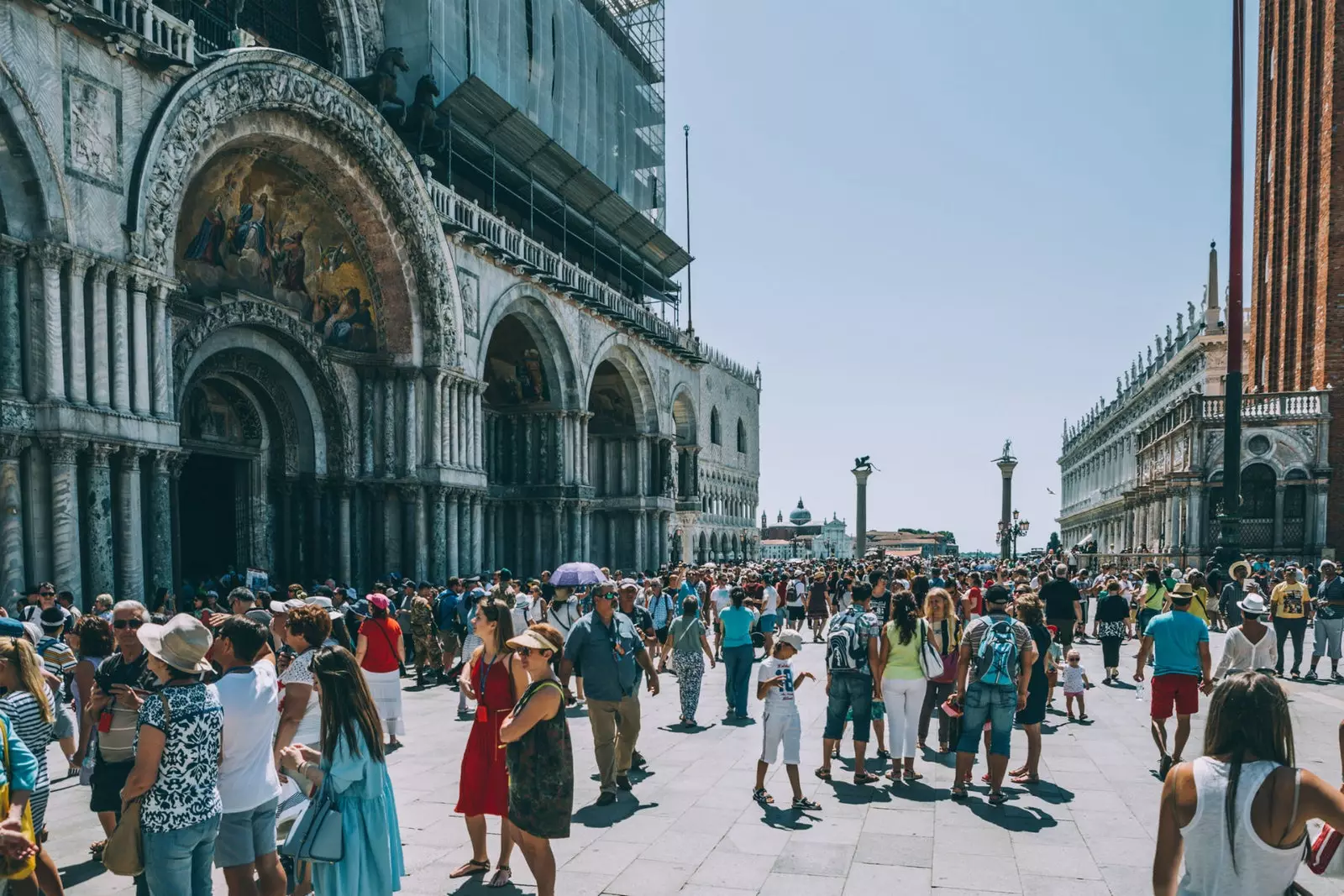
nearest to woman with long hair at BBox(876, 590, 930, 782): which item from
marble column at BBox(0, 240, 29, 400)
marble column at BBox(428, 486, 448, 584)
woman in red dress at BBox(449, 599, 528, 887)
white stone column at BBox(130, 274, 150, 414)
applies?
woman in red dress at BBox(449, 599, 528, 887)

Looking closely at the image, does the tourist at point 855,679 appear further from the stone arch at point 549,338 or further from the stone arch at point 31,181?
the stone arch at point 549,338

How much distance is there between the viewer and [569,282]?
28875 millimetres

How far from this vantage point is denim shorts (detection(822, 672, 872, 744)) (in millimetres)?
8289

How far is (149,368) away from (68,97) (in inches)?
150

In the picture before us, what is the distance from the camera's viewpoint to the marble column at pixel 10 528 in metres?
12.2

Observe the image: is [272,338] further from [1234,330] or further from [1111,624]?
[1234,330]

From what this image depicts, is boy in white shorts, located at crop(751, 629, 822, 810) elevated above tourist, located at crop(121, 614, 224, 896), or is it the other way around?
tourist, located at crop(121, 614, 224, 896)

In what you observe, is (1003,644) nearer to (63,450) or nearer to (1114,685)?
(1114,685)

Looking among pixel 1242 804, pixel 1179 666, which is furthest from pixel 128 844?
pixel 1179 666

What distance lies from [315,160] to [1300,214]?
37.7m

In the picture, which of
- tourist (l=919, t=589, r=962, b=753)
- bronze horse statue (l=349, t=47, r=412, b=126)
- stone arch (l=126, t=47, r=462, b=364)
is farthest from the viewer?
bronze horse statue (l=349, t=47, r=412, b=126)

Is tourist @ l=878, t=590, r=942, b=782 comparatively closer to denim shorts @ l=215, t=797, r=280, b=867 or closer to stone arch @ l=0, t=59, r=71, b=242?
denim shorts @ l=215, t=797, r=280, b=867

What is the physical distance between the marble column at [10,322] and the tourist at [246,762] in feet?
32.1

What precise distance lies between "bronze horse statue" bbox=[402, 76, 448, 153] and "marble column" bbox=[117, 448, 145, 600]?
12.3 metres
